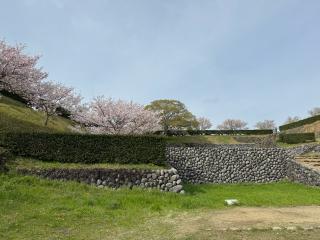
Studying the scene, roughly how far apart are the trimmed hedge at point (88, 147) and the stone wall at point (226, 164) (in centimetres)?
618

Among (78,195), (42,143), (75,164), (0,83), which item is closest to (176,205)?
(78,195)

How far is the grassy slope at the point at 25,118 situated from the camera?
23688 millimetres

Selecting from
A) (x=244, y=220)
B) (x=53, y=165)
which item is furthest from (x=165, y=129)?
(x=244, y=220)

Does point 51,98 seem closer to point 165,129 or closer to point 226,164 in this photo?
point 226,164

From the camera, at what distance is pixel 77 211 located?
10836 millimetres

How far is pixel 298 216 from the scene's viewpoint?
10.8 metres

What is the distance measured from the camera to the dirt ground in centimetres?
872

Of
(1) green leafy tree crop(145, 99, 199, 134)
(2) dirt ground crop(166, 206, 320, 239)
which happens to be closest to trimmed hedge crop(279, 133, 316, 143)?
(1) green leafy tree crop(145, 99, 199, 134)

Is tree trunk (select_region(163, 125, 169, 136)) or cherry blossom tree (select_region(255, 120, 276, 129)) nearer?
tree trunk (select_region(163, 125, 169, 136))

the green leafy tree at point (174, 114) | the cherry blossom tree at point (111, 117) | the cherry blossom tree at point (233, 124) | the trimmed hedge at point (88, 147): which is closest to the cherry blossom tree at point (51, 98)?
the cherry blossom tree at point (111, 117)

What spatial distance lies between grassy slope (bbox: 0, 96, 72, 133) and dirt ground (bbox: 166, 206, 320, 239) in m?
13.8

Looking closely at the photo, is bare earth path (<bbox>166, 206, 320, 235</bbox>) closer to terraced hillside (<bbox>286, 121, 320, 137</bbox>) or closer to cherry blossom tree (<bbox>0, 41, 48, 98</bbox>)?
cherry blossom tree (<bbox>0, 41, 48, 98</bbox>)

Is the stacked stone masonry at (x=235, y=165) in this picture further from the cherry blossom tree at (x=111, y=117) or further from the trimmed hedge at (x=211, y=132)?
the trimmed hedge at (x=211, y=132)

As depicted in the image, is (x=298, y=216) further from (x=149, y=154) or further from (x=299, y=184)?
(x=299, y=184)
